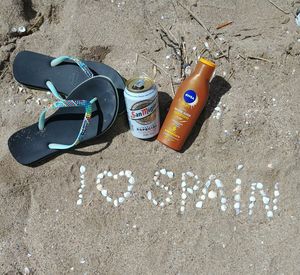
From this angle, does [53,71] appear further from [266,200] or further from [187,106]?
[266,200]

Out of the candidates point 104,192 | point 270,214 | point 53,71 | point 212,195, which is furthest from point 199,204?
point 53,71

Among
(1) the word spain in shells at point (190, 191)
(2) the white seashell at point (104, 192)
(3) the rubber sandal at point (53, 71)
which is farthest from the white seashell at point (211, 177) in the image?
(3) the rubber sandal at point (53, 71)

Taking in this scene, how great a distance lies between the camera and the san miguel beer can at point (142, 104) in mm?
1725

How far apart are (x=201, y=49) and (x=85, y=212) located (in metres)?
0.90

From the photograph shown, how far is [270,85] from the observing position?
76.2 inches

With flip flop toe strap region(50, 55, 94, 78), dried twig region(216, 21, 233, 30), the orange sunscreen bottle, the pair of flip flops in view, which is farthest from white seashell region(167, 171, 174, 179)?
dried twig region(216, 21, 233, 30)

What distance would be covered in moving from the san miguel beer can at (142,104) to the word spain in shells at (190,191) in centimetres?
20

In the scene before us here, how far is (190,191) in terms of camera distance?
1.82 m

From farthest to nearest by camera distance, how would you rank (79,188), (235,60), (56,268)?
(235,60) < (79,188) < (56,268)

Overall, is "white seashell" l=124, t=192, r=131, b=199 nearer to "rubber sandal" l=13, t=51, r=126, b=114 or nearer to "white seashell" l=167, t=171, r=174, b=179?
"white seashell" l=167, t=171, r=174, b=179

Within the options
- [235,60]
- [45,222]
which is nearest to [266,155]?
[235,60]

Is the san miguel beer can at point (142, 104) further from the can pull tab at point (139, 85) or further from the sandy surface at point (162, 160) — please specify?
the sandy surface at point (162, 160)

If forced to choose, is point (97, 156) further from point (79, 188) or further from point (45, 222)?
point (45, 222)

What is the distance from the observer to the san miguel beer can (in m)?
1.72
